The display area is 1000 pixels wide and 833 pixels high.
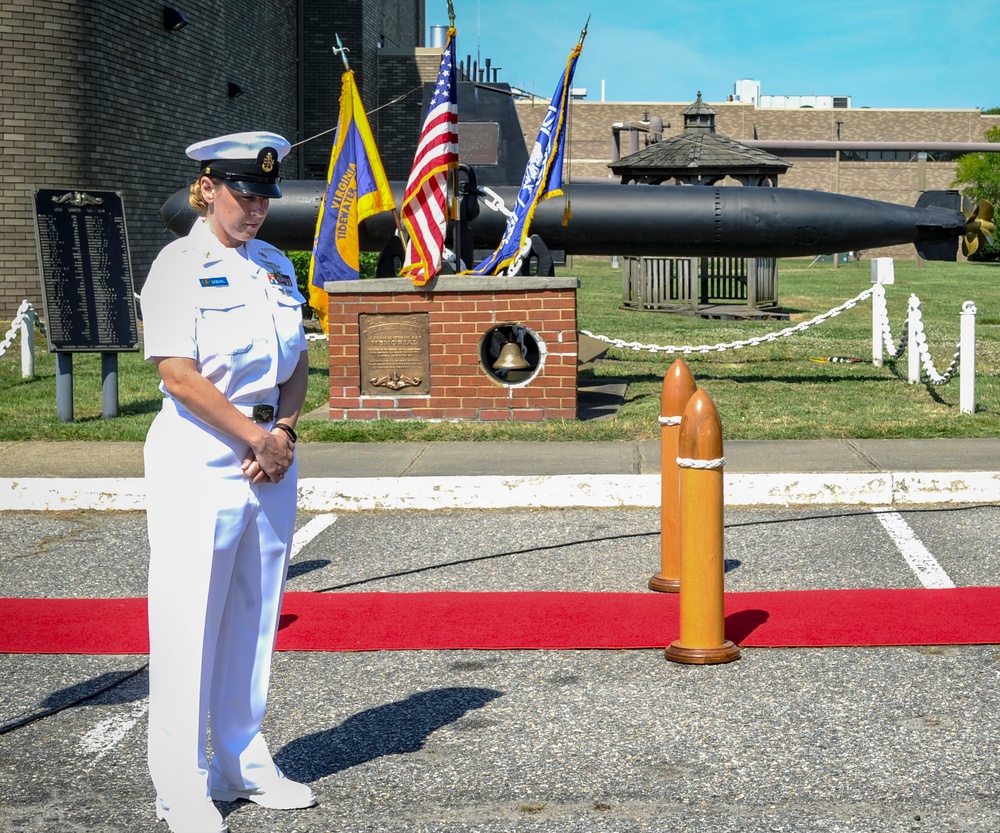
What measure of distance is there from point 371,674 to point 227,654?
1447 millimetres

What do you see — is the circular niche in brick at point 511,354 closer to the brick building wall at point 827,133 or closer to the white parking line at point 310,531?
the white parking line at point 310,531

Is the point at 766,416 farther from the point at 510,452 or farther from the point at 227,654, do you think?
the point at 227,654

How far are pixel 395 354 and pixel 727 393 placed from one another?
3.48 metres

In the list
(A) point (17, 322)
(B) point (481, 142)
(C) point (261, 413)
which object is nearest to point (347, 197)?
(A) point (17, 322)

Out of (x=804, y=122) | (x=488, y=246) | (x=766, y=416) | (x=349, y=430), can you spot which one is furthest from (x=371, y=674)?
(x=804, y=122)

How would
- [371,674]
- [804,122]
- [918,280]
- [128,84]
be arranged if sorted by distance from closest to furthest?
1. [371,674]
2. [128,84]
3. [918,280]
4. [804,122]

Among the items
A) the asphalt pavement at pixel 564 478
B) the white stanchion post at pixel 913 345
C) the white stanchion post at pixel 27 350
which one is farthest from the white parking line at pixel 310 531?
the white stanchion post at pixel 27 350

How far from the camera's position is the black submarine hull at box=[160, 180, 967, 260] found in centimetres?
1320

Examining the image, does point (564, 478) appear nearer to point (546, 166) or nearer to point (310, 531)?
point (310, 531)

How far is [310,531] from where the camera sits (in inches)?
307

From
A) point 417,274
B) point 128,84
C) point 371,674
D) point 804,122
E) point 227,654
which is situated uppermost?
point 804,122

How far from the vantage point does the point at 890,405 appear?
1159cm

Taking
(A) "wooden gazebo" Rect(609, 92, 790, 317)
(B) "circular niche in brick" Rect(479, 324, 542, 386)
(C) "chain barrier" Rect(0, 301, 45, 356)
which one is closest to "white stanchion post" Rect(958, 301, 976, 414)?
(B) "circular niche in brick" Rect(479, 324, 542, 386)

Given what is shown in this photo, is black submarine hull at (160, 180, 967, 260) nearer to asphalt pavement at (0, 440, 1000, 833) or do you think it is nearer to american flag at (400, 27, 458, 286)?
american flag at (400, 27, 458, 286)
